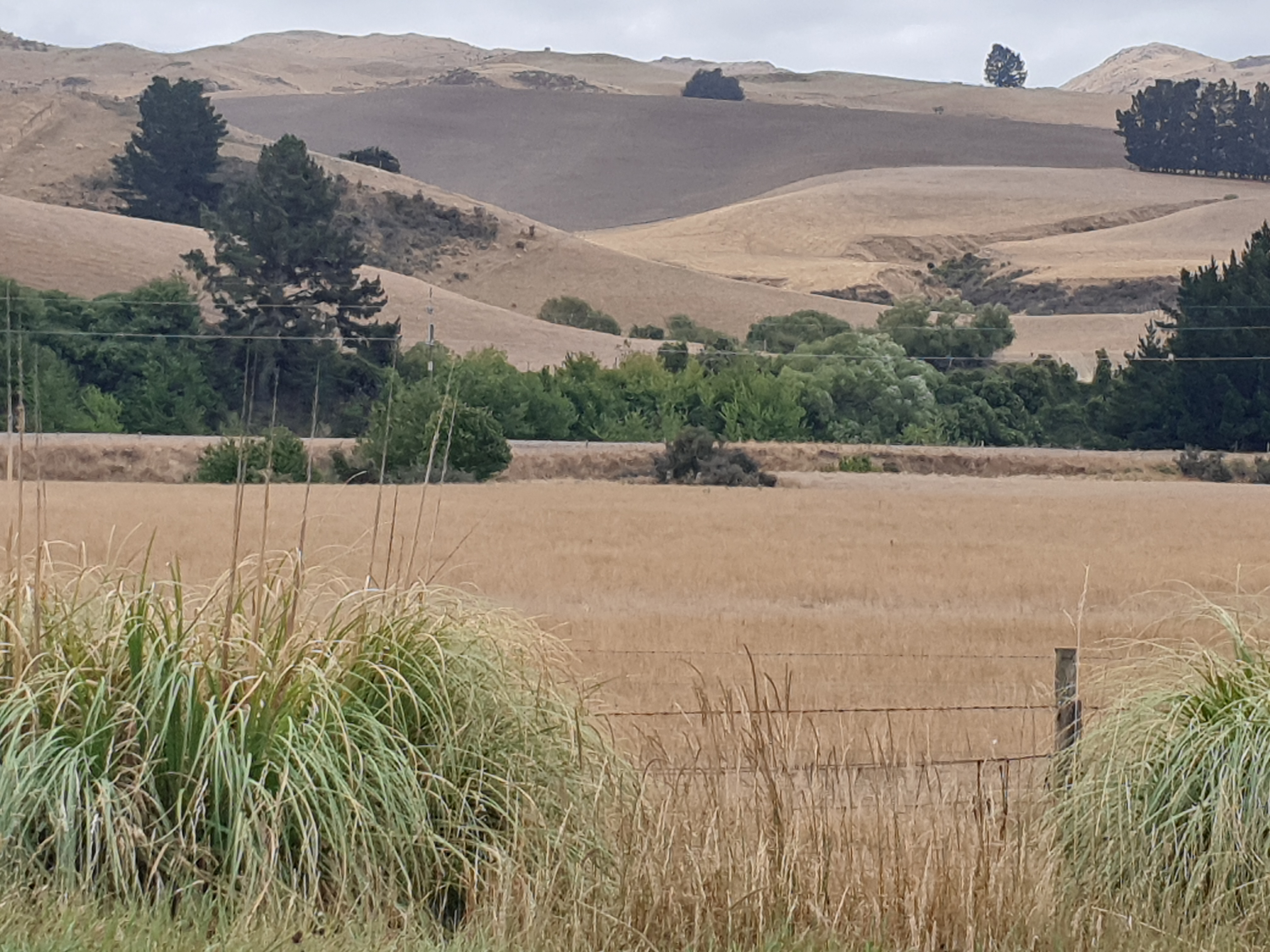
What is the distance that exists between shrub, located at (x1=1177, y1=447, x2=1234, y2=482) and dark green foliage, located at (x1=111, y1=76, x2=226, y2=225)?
6754 centimetres

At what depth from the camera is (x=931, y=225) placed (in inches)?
5290

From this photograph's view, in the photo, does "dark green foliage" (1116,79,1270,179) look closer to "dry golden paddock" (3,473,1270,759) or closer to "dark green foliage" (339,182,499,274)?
"dark green foliage" (339,182,499,274)

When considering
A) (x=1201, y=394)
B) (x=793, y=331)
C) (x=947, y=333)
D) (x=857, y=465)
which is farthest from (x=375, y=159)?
(x=857, y=465)

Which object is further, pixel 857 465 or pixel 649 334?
pixel 649 334

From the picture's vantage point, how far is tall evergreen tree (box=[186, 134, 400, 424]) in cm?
5784

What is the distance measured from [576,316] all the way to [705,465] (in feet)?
174

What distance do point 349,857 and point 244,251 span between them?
196ft

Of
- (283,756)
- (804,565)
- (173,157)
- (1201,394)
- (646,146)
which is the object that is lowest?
(804,565)

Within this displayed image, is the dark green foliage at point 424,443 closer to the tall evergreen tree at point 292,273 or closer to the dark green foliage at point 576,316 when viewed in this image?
the tall evergreen tree at point 292,273

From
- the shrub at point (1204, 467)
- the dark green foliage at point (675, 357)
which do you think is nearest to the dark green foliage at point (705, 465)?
the shrub at point (1204, 467)

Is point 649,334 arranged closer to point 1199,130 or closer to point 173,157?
point 173,157

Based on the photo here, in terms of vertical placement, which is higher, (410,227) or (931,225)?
(931,225)

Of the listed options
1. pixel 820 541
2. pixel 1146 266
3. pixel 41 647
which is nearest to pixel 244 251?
pixel 820 541

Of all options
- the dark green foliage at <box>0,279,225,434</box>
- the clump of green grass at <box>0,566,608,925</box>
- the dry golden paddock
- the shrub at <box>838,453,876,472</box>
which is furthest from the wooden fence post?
the dark green foliage at <box>0,279,225,434</box>
